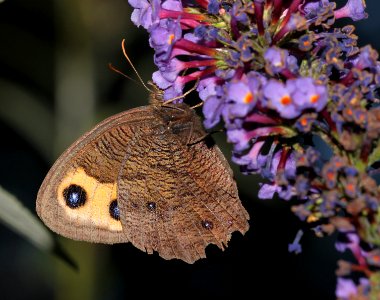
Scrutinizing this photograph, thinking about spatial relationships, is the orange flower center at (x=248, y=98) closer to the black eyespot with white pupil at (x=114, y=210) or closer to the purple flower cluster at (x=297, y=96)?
the purple flower cluster at (x=297, y=96)

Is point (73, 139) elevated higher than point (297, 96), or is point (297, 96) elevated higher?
point (297, 96)

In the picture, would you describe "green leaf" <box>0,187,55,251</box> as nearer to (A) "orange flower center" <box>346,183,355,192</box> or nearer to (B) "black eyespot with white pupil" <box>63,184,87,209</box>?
(B) "black eyespot with white pupil" <box>63,184,87,209</box>

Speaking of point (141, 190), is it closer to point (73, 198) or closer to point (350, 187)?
point (73, 198)

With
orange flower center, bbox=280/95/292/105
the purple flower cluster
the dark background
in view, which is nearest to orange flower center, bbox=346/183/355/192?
the purple flower cluster

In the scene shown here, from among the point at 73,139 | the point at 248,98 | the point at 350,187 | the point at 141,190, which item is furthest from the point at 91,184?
the point at 73,139

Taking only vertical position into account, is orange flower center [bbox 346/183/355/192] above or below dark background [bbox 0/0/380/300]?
above
